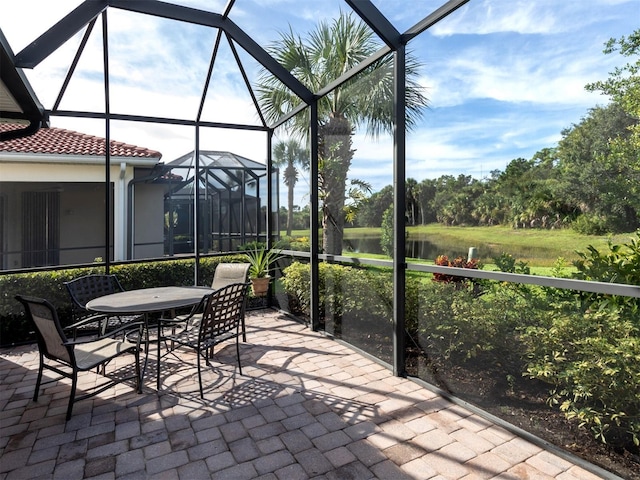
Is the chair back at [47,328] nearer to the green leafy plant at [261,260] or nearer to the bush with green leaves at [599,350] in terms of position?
the green leafy plant at [261,260]

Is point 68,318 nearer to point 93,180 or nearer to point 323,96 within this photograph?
point 93,180

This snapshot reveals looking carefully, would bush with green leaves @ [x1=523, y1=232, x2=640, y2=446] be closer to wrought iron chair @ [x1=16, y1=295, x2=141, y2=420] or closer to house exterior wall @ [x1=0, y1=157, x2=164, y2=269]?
wrought iron chair @ [x1=16, y1=295, x2=141, y2=420]

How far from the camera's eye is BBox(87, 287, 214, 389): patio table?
3.31 m

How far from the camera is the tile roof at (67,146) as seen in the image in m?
6.47

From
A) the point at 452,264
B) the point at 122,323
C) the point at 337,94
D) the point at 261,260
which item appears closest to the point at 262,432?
the point at 452,264

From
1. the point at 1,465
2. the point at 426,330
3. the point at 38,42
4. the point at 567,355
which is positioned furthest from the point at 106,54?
the point at 567,355

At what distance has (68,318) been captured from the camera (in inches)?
191

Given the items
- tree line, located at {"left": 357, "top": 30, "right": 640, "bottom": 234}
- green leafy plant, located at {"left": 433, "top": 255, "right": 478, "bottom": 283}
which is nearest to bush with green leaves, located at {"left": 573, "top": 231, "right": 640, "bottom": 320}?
tree line, located at {"left": 357, "top": 30, "right": 640, "bottom": 234}

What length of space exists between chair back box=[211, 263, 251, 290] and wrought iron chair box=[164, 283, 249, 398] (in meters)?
0.94

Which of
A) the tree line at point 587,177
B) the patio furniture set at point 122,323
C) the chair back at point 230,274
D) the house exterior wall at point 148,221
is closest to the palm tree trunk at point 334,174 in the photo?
the chair back at point 230,274

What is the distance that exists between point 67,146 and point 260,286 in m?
4.65

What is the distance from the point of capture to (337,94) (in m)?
4.48

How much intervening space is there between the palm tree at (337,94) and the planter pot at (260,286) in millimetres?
1443

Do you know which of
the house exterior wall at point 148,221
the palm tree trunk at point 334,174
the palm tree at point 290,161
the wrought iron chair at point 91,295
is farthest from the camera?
the house exterior wall at point 148,221
